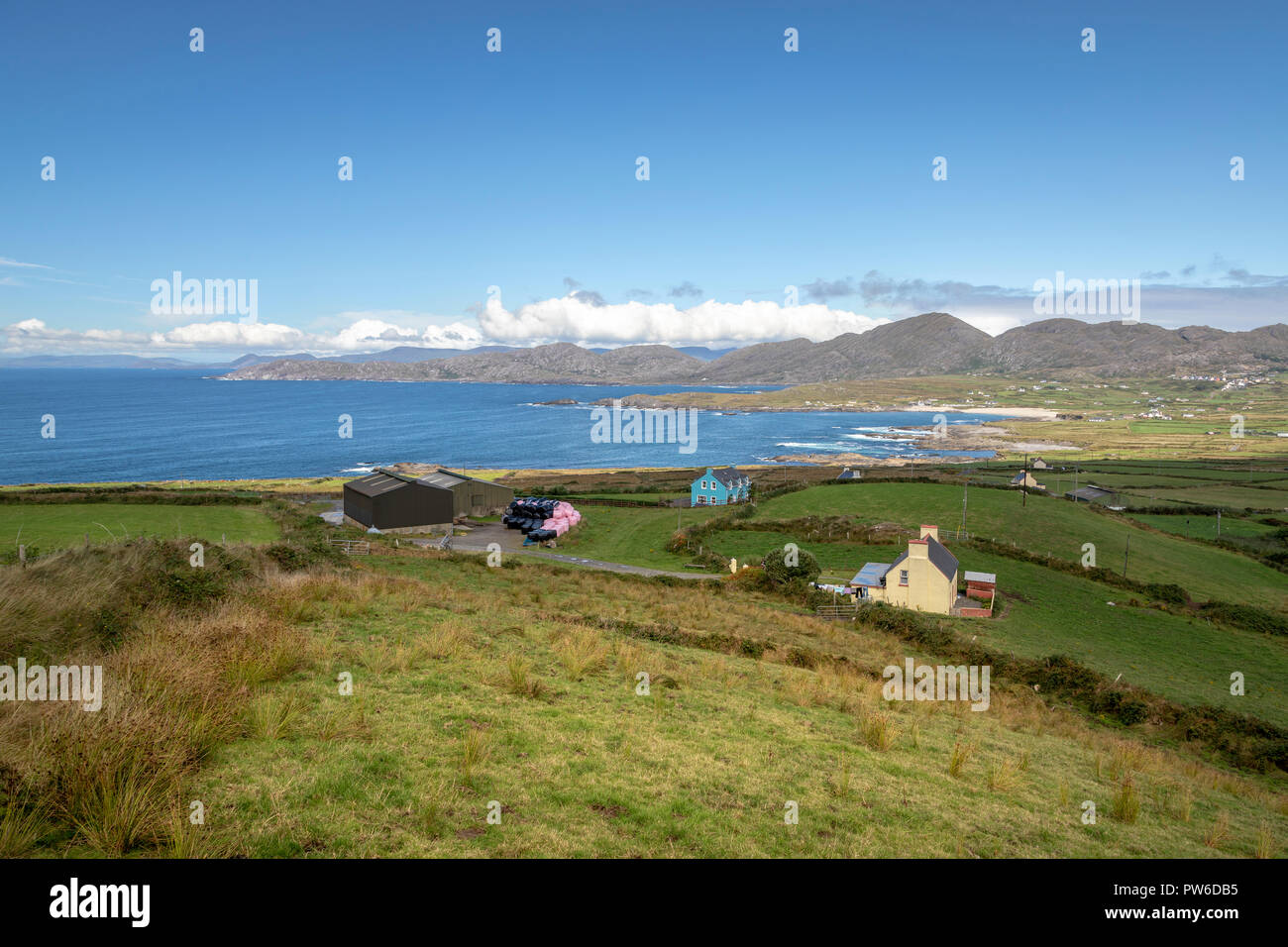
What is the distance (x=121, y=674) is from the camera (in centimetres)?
834

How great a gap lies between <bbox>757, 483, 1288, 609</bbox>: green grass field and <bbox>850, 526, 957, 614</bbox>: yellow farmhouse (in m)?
17.9

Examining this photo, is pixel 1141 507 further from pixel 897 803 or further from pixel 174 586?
pixel 174 586

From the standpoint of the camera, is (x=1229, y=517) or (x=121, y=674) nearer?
(x=121, y=674)

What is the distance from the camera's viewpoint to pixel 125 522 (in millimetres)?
39625

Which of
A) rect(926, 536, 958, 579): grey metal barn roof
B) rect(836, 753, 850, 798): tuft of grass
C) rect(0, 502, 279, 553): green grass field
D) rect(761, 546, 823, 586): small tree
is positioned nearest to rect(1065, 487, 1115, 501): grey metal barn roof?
rect(926, 536, 958, 579): grey metal barn roof

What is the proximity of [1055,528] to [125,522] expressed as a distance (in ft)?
222

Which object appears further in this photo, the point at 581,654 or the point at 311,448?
the point at 311,448

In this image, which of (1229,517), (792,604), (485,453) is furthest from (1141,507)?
(485,453)

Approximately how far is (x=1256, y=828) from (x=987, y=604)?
2575 centimetres

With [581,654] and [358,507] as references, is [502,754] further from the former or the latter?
[358,507]

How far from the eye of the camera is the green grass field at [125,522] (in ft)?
112

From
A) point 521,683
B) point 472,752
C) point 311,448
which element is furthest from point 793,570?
point 311,448
